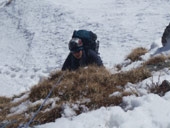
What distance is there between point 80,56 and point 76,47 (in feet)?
1.14

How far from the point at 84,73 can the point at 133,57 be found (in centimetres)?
339

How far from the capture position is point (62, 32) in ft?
50.5

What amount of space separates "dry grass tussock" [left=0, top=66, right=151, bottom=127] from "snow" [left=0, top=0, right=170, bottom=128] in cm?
22

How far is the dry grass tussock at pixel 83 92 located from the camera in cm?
327

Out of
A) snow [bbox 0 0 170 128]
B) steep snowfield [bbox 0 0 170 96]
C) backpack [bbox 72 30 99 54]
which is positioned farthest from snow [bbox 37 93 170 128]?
steep snowfield [bbox 0 0 170 96]

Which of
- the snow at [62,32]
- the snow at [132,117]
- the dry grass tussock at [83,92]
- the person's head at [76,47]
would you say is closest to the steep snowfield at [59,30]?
the snow at [62,32]

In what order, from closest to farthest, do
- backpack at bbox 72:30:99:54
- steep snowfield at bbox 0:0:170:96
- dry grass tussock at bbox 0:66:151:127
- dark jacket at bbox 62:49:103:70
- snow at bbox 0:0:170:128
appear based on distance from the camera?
dry grass tussock at bbox 0:66:151:127
dark jacket at bbox 62:49:103:70
backpack at bbox 72:30:99:54
snow at bbox 0:0:170:128
steep snowfield at bbox 0:0:170:96

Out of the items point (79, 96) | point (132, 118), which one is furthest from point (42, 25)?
point (132, 118)

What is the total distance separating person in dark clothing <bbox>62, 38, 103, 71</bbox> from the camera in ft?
18.3

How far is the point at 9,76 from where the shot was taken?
35.0 feet

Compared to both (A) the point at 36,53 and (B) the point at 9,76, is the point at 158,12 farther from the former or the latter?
(B) the point at 9,76

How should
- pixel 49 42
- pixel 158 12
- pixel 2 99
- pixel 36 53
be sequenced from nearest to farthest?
1. pixel 2 99
2. pixel 36 53
3. pixel 49 42
4. pixel 158 12

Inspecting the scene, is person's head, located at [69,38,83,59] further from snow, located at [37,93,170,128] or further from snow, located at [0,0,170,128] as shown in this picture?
snow, located at [37,93,170,128]

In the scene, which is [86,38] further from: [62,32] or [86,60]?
Answer: [62,32]
